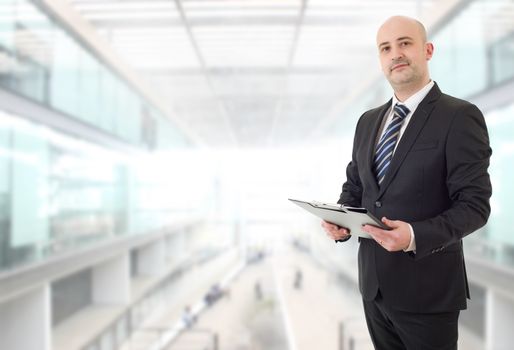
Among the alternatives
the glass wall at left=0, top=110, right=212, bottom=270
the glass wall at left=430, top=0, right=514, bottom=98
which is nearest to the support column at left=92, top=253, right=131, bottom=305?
the glass wall at left=0, top=110, right=212, bottom=270

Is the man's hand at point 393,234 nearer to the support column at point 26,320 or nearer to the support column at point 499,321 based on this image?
the support column at point 499,321

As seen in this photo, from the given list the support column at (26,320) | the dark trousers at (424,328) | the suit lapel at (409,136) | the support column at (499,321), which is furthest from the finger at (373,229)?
the support column at (26,320)

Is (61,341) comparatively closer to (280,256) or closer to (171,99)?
(171,99)

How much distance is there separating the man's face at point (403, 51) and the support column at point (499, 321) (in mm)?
4489

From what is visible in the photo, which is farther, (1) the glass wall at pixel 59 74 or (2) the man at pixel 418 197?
(1) the glass wall at pixel 59 74

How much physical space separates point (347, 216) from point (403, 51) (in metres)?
0.53

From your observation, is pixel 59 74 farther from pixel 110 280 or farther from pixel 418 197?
pixel 418 197

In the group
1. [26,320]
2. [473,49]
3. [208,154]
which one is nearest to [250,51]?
[473,49]

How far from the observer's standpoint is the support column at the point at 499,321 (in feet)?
16.5

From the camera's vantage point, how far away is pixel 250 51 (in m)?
6.75

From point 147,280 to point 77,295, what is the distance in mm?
3618

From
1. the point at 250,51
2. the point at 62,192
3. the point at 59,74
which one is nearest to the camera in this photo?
the point at 59,74

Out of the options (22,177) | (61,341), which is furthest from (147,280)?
(22,177)

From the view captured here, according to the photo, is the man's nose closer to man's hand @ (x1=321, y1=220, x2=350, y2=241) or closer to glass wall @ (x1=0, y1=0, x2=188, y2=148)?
man's hand @ (x1=321, y1=220, x2=350, y2=241)
